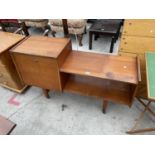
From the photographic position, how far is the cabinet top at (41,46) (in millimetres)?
1307

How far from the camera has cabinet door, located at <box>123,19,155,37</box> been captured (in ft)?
3.93

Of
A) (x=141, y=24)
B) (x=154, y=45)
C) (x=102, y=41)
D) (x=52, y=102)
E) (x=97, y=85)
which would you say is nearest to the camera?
(x=141, y=24)

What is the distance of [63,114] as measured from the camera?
169 cm

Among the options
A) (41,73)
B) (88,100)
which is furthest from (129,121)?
(41,73)

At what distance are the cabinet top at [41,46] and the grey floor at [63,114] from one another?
0.75 meters

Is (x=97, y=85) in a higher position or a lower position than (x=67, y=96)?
higher

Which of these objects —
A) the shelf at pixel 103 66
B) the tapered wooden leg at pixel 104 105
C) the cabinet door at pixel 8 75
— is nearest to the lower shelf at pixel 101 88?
the tapered wooden leg at pixel 104 105

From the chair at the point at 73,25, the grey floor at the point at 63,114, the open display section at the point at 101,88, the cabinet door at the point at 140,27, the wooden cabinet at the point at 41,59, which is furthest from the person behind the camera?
the chair at the point at 73,25

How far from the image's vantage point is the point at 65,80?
1.60 metres

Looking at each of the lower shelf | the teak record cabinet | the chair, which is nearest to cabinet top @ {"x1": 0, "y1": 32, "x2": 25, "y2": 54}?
the teak record cabinet

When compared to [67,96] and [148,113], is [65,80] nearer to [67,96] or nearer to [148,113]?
[67,96]

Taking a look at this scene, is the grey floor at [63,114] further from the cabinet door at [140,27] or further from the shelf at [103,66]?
the cabinet door at [140,27]

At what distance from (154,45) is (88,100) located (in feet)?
3.25

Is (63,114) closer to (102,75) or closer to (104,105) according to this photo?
(104,105)
